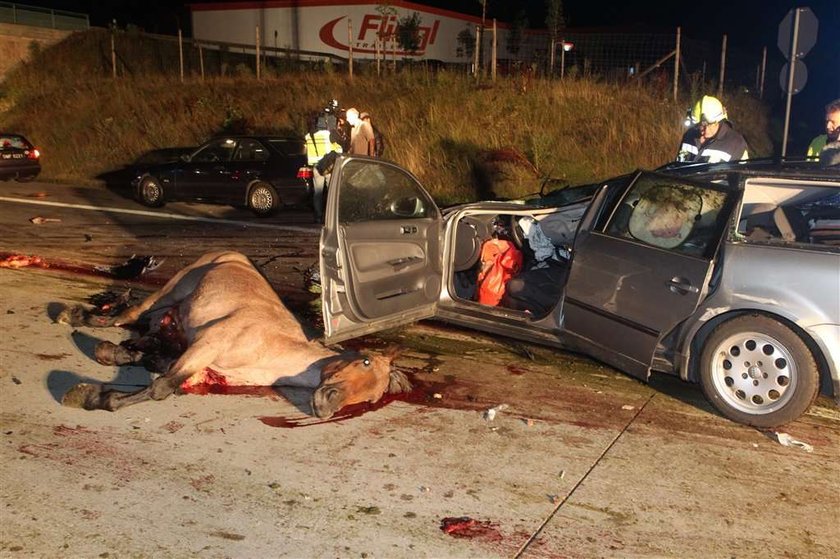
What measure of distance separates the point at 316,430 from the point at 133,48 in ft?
103

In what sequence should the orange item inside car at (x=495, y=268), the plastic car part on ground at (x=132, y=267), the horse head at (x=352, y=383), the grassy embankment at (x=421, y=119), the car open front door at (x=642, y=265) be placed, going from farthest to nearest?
1. the grassy embankment at (x=421, y=119)
2. the plastic car part on ground at (x=132, y=267)
3. the orange item inside car at (x=495, y=268)
4. the car open front door at (x=642, y=265)
5. the horse head at (x=352, y=383)

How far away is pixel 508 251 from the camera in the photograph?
21.6ft

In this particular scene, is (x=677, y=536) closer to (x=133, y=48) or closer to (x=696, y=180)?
(x=696, y=180)

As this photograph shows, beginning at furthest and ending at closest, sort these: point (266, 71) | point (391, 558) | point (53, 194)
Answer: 1. point (266, 71)
2. point (53, 194)
3. point (391, 558)

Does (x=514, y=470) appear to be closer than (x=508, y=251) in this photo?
Yes

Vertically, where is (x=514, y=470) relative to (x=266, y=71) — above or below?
below

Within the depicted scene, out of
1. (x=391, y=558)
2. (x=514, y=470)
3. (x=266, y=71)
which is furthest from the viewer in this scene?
(x=266, y=71)

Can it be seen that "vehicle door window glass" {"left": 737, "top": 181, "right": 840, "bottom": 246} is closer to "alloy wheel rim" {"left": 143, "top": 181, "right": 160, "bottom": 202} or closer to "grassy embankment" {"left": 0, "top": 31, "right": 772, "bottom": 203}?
"grassy embankment" {"left": 0, "top": 31, "right": 772, "bottom": 203}

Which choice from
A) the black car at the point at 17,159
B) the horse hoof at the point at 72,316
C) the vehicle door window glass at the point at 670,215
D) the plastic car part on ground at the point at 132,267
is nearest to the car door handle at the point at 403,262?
the vehicle door window glass at the point at 670,215

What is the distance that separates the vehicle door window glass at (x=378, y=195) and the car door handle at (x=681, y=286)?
193cm

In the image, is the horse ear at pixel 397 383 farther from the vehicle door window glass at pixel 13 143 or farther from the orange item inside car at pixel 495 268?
the vehicle door window glass at pixel 13 143

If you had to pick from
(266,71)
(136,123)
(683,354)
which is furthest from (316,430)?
(266,71)

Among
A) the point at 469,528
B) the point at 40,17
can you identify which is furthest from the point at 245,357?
the point at 40,17

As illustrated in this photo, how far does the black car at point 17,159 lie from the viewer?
17.8 m
